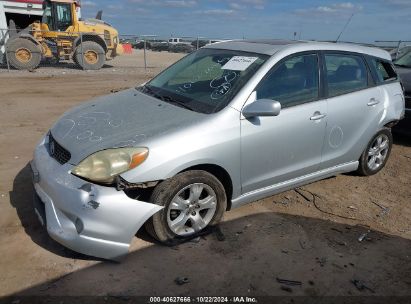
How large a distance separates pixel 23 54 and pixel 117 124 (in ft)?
49.2

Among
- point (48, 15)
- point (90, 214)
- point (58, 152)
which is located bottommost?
point (90, 214)

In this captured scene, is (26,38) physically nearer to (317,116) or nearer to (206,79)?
(206,79)

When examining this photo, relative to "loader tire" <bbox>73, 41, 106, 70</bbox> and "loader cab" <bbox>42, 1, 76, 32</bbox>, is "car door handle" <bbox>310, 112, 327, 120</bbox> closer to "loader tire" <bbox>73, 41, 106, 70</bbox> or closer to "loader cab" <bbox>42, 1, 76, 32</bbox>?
"loader tire" <bbox>73, 41, 106, 70</bbox>

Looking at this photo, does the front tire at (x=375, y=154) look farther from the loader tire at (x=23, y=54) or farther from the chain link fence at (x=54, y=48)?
the loader tire at (x=23, y=54)

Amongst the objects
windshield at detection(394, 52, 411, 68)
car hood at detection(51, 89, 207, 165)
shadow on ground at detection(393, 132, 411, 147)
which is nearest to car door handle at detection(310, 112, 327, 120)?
car hood at detection(51, 89, 207, 165)

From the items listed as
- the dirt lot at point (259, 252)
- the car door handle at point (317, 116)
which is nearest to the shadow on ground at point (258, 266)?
the dirt lot at point (259, 252)

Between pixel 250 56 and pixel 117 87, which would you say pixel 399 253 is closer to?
pixel 250 56

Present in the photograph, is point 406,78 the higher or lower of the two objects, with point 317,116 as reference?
higher

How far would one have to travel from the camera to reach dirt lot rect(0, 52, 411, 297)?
2912 mm

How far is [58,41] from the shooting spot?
16906mm

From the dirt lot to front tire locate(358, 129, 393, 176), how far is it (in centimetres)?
16

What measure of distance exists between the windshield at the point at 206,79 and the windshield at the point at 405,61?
5.20m

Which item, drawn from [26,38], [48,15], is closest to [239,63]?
[26,38]

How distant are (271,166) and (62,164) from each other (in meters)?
1.92
